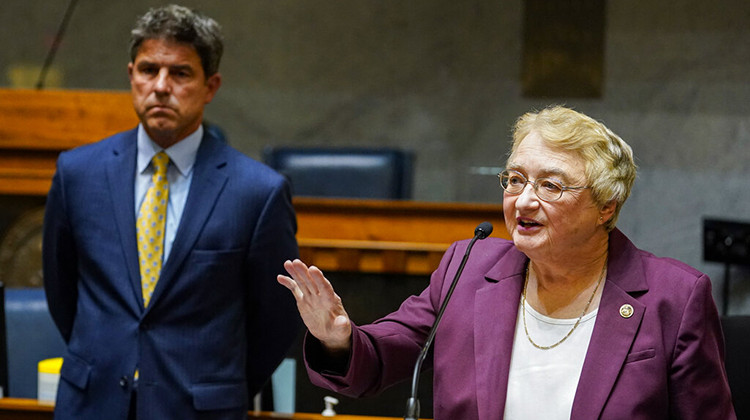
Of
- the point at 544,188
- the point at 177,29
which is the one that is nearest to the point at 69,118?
the point at 177,29

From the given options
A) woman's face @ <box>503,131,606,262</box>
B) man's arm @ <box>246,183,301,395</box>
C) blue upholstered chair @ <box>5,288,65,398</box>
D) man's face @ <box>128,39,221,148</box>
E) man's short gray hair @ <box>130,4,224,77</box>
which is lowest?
blue upholstered chair @ <box>5,288,65,398</box>

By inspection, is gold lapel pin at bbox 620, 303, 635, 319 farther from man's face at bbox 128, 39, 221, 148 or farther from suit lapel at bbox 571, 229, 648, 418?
man's face at bbox 128, 39, 221, 148

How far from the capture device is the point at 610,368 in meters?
1.46

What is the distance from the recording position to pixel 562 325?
5.07ft

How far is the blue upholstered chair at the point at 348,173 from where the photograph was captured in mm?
4152

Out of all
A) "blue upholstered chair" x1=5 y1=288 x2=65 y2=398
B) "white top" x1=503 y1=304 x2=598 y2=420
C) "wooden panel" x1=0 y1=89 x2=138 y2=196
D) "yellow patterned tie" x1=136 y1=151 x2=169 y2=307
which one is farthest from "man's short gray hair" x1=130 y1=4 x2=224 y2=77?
"wooden panel" x1=0 y1=89 x2=138 y2=196

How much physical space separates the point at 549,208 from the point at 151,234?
0.95 meters

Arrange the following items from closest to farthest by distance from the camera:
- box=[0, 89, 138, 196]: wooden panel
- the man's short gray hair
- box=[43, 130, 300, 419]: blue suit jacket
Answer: box=[43, 130, 300, 419]: blue suit jacket < the man's short gray hair < box=[0, 89, 138, 196]: wooden panel

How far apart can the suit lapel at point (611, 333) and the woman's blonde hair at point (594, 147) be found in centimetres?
12

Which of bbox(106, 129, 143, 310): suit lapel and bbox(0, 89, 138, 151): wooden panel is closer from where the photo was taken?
bbox(106, 129, 143, 310): suit lapel

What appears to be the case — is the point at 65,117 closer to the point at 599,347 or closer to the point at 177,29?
the point at 177,29

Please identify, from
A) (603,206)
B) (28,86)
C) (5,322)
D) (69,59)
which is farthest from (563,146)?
(69,59)

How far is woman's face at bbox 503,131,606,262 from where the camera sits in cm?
150

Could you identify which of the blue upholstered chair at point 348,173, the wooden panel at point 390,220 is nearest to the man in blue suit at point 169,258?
the wooden panel at point 390,220
